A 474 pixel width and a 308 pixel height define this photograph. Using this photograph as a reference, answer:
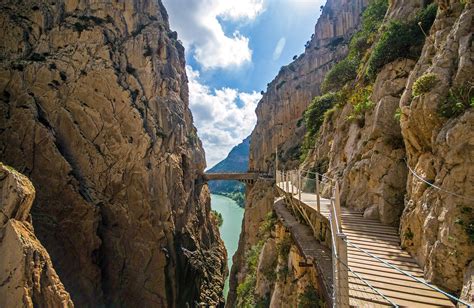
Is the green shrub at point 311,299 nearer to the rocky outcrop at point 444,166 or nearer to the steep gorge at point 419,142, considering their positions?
the steep gorge at point 419,142

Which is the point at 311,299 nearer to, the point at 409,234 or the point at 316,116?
the point at 409,234

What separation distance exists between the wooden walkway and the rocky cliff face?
1971cm

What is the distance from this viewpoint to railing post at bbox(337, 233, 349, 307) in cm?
280

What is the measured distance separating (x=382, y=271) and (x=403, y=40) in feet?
29.9

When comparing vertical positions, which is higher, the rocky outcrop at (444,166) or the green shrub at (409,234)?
the rocky outcrop at (444,166)

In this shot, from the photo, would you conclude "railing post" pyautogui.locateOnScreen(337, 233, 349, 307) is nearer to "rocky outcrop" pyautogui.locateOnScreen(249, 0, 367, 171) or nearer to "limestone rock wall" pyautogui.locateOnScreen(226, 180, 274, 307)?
"limestone rock wall" pyautogui.locateOnScreen(226, 180, 274, 307)

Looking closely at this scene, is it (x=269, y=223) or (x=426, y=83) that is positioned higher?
(x=426, y=83)

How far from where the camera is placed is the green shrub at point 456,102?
4.41 m

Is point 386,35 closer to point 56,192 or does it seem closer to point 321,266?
point 321,266

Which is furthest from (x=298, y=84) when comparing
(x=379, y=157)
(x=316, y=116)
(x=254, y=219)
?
(x=379, y=157)

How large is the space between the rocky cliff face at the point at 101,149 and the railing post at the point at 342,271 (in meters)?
20.5

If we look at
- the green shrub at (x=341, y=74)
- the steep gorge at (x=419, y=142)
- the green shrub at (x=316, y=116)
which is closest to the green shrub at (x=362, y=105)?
the steep gorge at (x=419, y=142)

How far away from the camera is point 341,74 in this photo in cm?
2684

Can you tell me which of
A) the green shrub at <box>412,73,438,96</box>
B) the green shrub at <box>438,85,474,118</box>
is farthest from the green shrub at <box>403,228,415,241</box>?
the green shrub at <box>412,73,438,96</box>
